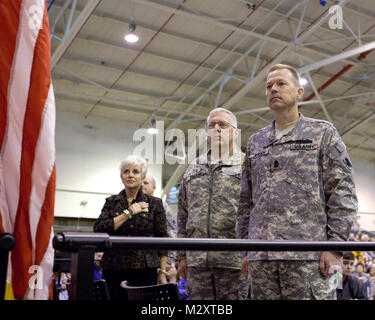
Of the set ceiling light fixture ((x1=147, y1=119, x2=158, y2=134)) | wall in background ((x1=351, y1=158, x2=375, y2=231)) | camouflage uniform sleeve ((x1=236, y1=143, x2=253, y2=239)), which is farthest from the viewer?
wall in background ((x1=351, y1=158, x2=375, y2=231))

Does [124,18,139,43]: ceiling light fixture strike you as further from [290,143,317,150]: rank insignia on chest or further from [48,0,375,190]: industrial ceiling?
[290,143,317,150]: rank insignia on chest

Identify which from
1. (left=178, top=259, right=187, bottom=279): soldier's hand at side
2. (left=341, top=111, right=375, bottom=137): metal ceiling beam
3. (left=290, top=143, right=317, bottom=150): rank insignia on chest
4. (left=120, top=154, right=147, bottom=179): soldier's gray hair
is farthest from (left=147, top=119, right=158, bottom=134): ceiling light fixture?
(left=290, top=143, right=317, bottom=150): rank insignia on chest

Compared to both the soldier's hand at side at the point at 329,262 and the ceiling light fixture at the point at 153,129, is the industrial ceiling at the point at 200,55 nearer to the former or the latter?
the ceiling light fixture at the point at 153,129

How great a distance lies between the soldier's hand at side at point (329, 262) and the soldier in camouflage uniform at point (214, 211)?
587 mm

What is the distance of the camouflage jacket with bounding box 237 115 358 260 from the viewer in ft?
6.38

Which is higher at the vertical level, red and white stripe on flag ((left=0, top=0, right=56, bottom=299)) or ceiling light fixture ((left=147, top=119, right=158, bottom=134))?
ceiling light fixture ((left=147, top=119, right=158, bottom=134))

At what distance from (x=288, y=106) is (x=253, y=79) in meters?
8.26

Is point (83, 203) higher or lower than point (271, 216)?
higher

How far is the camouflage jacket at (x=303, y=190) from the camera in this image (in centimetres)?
194

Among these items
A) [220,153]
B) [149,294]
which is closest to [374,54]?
[220,153]

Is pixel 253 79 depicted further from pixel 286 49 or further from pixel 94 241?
pixel 94 241

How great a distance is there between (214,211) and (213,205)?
34mm

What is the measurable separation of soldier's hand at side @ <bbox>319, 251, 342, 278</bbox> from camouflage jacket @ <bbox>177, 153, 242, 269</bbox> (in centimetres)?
58
